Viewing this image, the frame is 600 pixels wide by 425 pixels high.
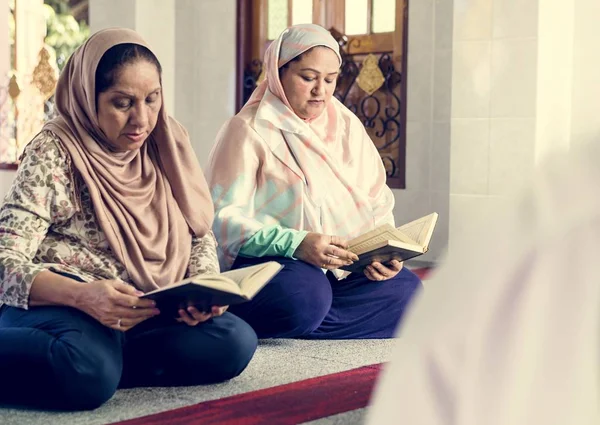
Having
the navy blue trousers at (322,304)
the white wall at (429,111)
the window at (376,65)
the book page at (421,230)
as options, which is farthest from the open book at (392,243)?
the window at (376,65)

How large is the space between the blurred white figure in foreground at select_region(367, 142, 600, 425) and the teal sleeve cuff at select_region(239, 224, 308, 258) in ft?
7.38

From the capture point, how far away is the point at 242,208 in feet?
9.02

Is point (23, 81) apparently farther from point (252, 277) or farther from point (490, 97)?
point (252, 277)

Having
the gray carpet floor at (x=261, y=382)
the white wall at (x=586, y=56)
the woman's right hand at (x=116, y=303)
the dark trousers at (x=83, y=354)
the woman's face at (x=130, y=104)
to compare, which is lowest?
the gray carpet floor at (x=261, y=382)

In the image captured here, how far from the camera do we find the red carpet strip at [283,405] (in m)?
1.87

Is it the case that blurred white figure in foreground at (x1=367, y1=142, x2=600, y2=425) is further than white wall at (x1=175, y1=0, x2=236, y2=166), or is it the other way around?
white wall at (x1=175, y1=0, x2=236, y2=166)

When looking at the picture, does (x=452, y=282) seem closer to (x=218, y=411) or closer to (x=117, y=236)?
(x=218, y=411)

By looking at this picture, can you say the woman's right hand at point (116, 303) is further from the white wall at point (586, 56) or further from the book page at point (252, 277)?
the white wall at point (586, 56)

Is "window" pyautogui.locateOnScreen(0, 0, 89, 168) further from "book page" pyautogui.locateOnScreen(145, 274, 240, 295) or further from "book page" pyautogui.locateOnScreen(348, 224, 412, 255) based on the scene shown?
"book page" pyautogui.locateOnScreen(145, 274, 240, 295)

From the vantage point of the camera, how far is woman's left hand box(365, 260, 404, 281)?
2846 mm

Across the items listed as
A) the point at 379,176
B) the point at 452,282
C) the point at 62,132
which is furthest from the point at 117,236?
the point at 452,282

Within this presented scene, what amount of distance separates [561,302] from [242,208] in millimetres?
2352

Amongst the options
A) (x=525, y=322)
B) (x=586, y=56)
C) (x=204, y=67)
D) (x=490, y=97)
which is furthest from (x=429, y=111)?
(x=525, y=322)

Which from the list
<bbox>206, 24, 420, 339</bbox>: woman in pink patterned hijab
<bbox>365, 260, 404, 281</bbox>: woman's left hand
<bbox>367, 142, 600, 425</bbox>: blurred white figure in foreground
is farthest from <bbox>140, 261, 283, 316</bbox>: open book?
<bbox>367, 142, 600, 425</bbox>: blurred white figure in foreground
